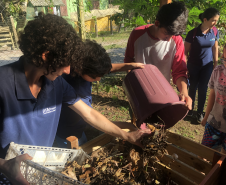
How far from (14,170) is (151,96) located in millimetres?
1076

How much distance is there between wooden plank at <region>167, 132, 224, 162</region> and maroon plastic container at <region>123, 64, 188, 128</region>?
0.14m

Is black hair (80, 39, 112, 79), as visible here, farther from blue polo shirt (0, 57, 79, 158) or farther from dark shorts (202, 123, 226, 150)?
dark shorts (202, 123, 226, 150)

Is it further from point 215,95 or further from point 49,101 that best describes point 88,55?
point 215,95

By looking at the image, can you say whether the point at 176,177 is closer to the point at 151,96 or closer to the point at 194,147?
the point at 194,147

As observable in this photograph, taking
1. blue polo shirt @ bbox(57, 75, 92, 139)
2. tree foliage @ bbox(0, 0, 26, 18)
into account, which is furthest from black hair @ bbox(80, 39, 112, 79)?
tree foliage @ bbox(0, 0, 26, 18)

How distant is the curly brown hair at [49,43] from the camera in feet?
3.66

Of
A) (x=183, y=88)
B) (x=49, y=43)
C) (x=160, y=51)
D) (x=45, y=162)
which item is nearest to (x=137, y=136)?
(x=45, y=162)

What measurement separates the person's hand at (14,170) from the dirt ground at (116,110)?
2548 mm

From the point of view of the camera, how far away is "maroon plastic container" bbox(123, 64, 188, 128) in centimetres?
153

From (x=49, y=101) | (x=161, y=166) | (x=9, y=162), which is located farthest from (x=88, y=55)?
(x=161, y=166)

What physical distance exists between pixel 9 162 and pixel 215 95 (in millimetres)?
1963

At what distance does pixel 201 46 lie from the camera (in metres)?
3.62

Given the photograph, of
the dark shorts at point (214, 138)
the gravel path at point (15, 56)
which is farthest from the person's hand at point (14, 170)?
the gravel path at point (15, 56)

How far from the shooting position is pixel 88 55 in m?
1.67
